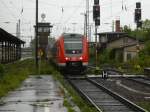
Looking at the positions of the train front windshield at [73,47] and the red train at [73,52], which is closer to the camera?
the red train at [73,52]

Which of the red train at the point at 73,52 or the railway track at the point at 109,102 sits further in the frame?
the red train at the point at 73,52

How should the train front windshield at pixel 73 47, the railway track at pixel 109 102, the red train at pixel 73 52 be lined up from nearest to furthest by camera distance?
1. the railway track at pixel 109 102
2. the red train at pixel 73 52
3. the train front windshield at pixel 73 47

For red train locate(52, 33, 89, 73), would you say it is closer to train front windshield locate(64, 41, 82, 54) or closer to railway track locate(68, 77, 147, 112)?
train front windshield locate(64, 41, 82, 54)

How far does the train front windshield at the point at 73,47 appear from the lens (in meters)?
37.1

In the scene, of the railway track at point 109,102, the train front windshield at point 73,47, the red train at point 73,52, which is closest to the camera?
the railway track at point 109,102

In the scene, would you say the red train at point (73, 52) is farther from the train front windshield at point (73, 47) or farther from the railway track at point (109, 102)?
the railway track at point (109, 102)

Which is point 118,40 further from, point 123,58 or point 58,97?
point 58,97

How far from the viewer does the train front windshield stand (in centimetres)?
3709

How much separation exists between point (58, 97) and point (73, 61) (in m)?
18.7

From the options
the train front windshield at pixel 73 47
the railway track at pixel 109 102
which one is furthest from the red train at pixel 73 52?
the railway track at pixel 109 102

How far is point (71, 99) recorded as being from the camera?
17.9 metres

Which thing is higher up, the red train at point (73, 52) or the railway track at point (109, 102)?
the red train at point (73, 52)

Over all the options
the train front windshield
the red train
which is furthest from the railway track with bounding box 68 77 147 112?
the train front windshield

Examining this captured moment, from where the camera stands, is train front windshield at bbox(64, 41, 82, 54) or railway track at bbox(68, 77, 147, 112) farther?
train front windshield at bbox(64, 41, 82, 54)
